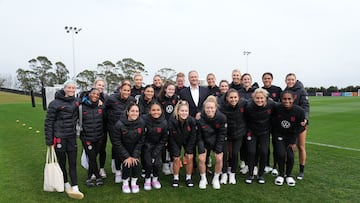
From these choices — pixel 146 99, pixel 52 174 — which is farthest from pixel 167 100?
pixel 52 174

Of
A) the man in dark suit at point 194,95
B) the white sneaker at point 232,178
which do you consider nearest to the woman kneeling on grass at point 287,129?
the white sneaker at point 232,178

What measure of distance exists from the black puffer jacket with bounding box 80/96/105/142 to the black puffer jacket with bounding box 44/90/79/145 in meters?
0.25

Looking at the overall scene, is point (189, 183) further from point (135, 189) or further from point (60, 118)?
point (60, 118)

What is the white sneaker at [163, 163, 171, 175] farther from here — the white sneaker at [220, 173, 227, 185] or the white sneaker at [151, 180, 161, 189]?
the white sneaker at [220, 173, 227, 185]

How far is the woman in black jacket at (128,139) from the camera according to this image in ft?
14.3

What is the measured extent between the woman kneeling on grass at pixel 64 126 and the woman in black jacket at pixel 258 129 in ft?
9.34

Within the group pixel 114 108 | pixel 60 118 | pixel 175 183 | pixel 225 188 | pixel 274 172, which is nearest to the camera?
pixel 60 118

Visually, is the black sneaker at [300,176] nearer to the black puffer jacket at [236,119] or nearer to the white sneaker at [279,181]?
the white sneaker at [279,181]

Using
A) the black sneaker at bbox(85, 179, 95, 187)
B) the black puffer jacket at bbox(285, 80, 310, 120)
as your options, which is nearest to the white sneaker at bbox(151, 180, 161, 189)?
the black sneaker at bbox(85, 179, 95, 187)

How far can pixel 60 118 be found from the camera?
4.11 meters

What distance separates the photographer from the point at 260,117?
4.71 meters

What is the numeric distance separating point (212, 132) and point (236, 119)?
1.63 feet

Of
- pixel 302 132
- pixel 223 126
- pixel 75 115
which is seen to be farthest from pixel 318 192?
pixel 75 115

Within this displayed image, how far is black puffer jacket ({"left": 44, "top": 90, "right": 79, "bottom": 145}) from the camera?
159 inches
